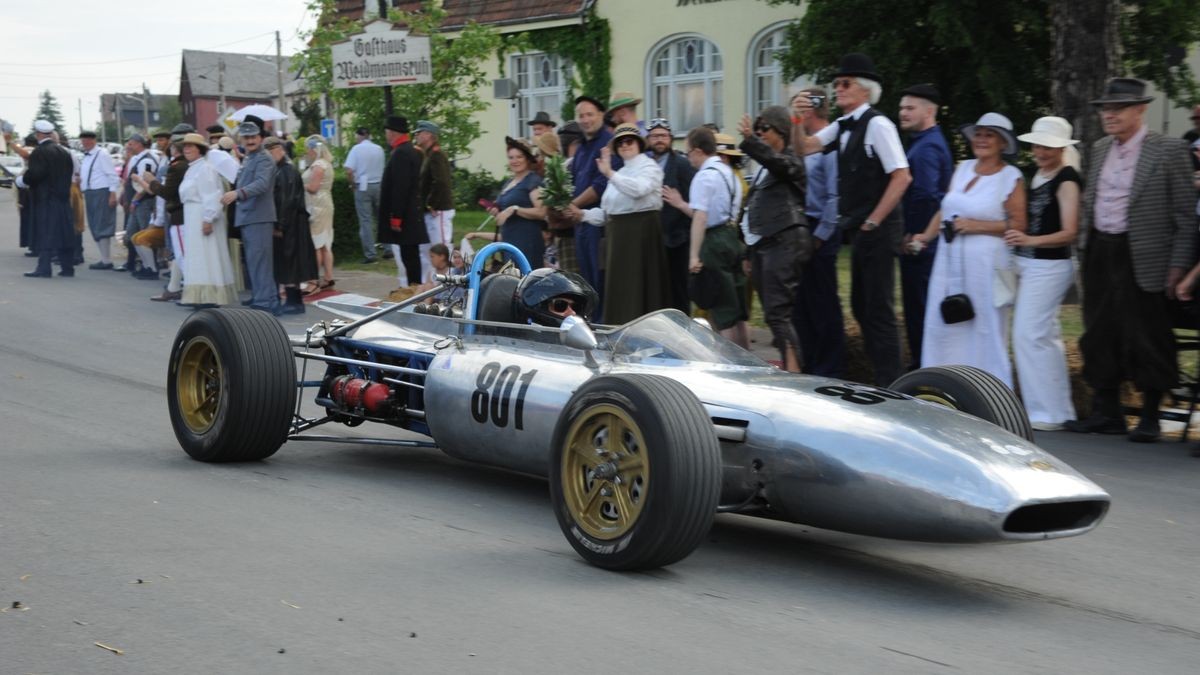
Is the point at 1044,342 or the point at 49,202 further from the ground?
the point at 49,202

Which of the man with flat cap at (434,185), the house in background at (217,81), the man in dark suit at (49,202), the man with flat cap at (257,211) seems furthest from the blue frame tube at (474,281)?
the house in background at (217,81)

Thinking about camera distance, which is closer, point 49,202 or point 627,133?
point 627,133

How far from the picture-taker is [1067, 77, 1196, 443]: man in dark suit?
27.4 ft

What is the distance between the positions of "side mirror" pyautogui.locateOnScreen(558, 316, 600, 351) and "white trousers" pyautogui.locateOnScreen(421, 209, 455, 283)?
9.50m

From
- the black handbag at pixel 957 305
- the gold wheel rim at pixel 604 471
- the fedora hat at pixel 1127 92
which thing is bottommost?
the gold wheel rim at pixel 604 471

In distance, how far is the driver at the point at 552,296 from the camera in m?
6.90

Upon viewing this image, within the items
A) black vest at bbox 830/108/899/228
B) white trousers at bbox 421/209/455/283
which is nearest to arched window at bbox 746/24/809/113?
white trousers at bbox 421/209/455/283

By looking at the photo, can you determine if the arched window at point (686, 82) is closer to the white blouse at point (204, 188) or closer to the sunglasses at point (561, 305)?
the white blouse at point (204, 188)

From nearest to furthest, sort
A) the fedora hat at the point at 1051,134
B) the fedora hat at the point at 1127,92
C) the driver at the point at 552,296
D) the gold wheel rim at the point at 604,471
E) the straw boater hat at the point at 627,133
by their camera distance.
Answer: the gold wheel rim at the point at 604,471 → the driver at the point at 552,296 → the fedora hat at the point at 1127,92 → the fedora hat at the point at 1051,134 → the straw boater hat at the point at 627,133

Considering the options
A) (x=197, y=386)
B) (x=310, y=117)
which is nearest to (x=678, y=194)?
(x=197, y=386)

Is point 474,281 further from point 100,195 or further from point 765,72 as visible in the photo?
point 765,72

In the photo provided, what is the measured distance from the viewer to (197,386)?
7.83 m

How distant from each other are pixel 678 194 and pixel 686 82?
1859cm

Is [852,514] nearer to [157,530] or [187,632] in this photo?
[187,632]
